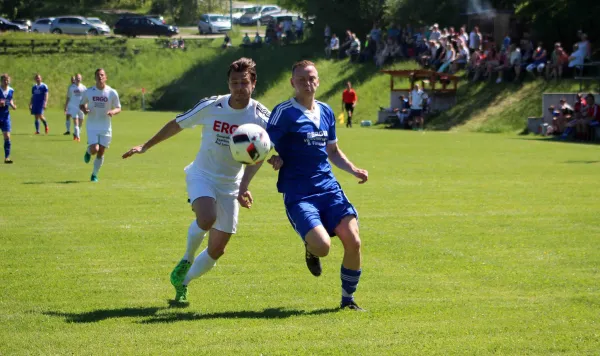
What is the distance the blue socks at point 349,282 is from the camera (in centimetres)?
767

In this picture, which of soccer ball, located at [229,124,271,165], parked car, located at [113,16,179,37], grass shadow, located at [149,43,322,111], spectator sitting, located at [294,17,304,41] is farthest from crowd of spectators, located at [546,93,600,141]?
parked car, located at [113,16,179,37]

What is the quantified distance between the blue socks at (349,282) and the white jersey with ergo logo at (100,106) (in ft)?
37.9

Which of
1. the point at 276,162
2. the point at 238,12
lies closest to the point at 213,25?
the point at 238,12

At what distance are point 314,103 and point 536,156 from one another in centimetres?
1761

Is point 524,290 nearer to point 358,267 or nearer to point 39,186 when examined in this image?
point 358,267

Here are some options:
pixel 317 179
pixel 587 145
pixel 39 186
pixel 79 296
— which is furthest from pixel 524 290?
pixel 587 145

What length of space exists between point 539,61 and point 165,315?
1334 inches

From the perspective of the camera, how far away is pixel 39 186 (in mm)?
17469

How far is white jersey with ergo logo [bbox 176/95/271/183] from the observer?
8.05m

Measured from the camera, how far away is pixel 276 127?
762 centimetres

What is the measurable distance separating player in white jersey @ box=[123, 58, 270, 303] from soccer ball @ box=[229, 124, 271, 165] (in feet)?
2.03

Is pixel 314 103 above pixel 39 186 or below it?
above

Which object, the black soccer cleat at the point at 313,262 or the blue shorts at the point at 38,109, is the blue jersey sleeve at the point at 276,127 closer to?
the black soccer cleat at the point at 313,262

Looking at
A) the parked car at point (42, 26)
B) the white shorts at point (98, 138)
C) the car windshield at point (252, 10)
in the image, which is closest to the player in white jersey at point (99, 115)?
the white shorts at point (98, 138)
